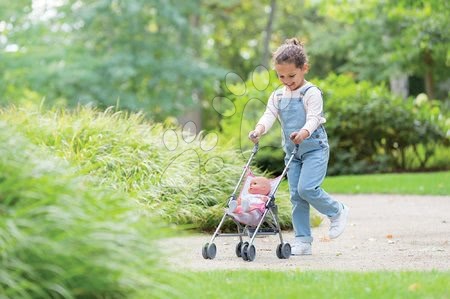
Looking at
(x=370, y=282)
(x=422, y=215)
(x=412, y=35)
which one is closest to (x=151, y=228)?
(x=370, y=282)

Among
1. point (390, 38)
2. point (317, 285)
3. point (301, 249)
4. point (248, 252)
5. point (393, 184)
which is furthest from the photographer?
point (390, 38)

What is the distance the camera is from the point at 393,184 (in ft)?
48.0

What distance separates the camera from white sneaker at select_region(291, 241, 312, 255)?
7348 millimetres

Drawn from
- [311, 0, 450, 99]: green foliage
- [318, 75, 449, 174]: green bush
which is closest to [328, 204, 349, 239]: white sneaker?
[311, 0, 450, 99]: green foliage

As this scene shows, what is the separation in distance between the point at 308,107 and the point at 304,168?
47 centimetres

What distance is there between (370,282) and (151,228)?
1.42 meters

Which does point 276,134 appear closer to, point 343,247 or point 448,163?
point 448,163

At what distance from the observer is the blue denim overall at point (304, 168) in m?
7.22

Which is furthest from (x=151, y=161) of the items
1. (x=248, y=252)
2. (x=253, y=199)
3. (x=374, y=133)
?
(x=374, y=133)

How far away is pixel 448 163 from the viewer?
18.3 meters

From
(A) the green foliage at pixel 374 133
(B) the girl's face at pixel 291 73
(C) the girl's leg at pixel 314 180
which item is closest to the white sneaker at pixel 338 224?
(C) the girl's leg at pixel 314 180

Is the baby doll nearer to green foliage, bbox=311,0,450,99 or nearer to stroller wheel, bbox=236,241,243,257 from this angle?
stroller wheel, bbox=236,241,243,257

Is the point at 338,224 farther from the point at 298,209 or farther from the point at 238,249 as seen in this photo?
the point at 238,249

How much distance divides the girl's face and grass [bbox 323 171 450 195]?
20.9ft
